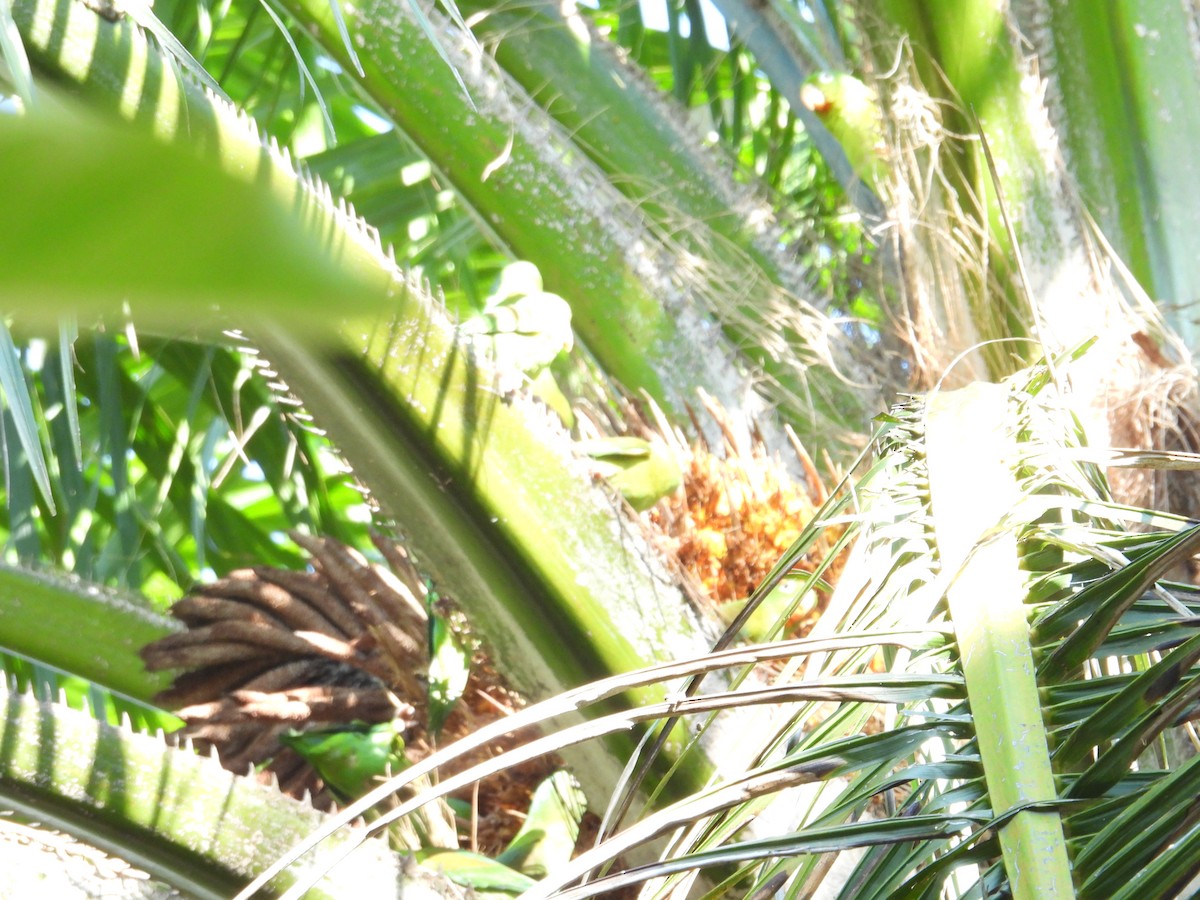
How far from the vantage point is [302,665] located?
Answer: 3.24ft

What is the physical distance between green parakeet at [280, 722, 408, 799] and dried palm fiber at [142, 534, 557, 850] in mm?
12

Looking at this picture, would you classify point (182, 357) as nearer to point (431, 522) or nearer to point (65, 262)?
point (431, 522)

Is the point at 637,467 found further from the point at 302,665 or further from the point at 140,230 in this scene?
the point at 140,230

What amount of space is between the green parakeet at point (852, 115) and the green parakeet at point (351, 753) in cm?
72

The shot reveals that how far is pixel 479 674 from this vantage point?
92 cm

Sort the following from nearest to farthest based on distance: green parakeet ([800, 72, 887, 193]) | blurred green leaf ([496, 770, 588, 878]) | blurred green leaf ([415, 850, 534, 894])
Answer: blurred green leaf ([415, 850, 534, 894]) → blurred green leaf ([496, 770, 588, 878]) → green parakeet ([800, 72, 887, 193])

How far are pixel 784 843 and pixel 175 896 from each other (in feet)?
1.74

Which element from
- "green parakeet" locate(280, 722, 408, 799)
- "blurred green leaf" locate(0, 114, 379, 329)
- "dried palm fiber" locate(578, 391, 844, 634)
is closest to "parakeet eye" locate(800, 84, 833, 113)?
"dried palm fiber" locate(578, 391, 844, 634)

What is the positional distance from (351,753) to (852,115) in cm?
79

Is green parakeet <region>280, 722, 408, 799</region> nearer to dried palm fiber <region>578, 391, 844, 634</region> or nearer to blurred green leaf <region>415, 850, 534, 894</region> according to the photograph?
blurred green leaf <region>415, 850, 534, 894</region>

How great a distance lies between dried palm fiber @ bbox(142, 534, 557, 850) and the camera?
96 centimetres


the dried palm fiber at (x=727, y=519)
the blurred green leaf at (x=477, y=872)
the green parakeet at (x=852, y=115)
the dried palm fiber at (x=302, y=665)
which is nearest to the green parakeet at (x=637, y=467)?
the dried palm fiber at (x=727, y=519)

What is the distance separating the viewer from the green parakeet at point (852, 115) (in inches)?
46.9

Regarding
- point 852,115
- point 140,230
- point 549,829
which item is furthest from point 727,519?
point 140,230
